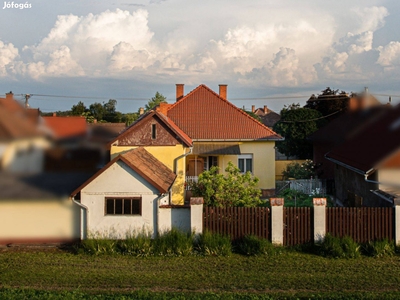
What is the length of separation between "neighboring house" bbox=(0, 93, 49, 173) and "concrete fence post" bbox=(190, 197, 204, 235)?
18.0 feet

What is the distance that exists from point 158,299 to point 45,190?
509 cm

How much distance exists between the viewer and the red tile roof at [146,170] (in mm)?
15148

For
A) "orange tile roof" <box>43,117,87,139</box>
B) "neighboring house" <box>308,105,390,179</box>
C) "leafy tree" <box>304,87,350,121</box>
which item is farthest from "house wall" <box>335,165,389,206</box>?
"leafy tree" <box>304,87,350,121</box>

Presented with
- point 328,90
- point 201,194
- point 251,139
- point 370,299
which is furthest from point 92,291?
point 328,90

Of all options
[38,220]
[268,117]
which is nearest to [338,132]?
[38,220]

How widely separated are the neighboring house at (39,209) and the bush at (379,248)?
889cm

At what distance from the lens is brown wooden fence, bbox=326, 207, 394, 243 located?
14.7m

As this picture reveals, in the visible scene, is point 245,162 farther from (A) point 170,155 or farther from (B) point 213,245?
(B) point 213,245

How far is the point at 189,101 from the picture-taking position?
30.6 m

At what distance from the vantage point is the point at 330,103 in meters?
39.3

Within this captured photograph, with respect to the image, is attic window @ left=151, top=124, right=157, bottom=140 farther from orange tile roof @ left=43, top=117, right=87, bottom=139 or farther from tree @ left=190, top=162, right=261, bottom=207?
orange tile roof @ left=43, top=117, right=87, bottom=139

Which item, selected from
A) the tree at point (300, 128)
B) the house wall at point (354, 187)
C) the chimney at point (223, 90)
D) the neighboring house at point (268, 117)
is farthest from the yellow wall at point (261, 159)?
the neighboring house at point (268, 117)

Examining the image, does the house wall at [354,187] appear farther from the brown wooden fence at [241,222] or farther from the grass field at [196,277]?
the brown wooden fence at [241,222]

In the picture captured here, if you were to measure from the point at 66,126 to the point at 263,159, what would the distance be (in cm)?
1901
